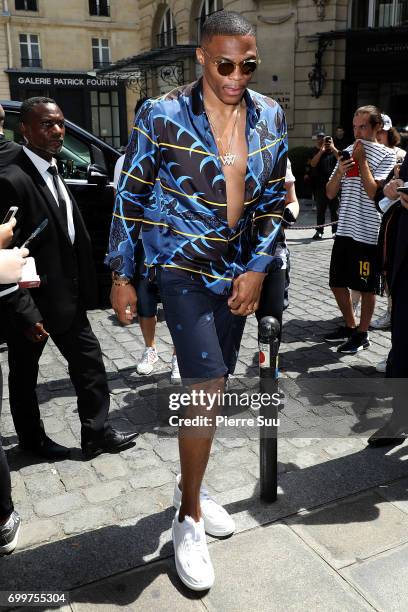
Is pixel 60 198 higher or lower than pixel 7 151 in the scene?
lower

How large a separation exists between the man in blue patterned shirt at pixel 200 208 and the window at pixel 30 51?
123 ft

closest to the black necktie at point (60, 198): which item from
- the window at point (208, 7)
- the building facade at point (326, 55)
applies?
the building facade at point (326, 55)

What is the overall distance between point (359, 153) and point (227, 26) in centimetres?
258

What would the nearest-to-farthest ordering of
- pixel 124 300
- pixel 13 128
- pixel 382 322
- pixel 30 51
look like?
pixel 124 300
pixel 382 322
pixel 13 128
pixel 30 51

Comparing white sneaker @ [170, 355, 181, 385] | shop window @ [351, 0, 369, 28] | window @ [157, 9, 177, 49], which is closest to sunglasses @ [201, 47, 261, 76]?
white sneaker @ [170, 355, 181, 385]

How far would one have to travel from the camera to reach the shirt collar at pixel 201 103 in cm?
237

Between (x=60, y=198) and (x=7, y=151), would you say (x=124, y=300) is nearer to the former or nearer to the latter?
(x=60, y=198)

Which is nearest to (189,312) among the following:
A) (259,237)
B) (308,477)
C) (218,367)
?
(218,367)

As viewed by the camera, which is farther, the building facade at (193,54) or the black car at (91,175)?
the building facade at (193,54)

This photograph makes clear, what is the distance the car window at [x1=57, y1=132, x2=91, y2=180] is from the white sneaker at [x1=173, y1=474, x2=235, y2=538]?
415 cm

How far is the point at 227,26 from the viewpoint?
226 cm

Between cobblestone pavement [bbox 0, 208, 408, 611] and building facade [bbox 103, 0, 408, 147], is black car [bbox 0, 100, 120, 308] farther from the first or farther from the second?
building facade [bbox 103, 0, 408, 147]

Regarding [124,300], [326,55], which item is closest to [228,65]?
[124,300]

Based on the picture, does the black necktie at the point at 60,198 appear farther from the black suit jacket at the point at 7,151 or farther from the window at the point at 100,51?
the window at the point at 100,51
